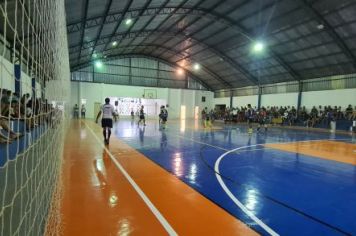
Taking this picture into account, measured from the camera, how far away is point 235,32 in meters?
25.1

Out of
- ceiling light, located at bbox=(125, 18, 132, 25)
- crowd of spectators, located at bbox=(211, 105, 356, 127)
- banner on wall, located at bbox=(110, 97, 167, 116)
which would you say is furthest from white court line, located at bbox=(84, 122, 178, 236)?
banner on wall, located at bbox=(110, 97, 167, 116)

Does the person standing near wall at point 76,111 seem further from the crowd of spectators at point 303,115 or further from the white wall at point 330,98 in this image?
the white wall at point 330,98

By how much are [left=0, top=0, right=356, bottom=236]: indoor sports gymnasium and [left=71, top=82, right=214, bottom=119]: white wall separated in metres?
0.18

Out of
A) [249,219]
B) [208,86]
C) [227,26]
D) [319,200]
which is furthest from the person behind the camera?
[208,86]

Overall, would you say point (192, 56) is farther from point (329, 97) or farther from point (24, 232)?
point (24, 232)

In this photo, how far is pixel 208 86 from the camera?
144ft

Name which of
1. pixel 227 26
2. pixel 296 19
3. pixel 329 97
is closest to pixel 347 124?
pixel 329 97

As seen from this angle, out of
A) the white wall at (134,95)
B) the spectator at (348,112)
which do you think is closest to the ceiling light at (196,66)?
the white wall at (134,95)

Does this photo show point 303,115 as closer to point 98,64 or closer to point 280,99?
point 280,99

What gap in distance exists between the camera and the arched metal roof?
1862 cm

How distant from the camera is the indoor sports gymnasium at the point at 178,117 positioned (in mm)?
3875

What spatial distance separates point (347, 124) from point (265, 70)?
1101 centimetres

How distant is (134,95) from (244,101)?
1570cm

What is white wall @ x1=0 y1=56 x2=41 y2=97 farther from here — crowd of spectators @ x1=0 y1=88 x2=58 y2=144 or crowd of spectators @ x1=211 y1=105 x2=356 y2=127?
crowd of spectators @ x1=211 y1=105 x2=356 y2=127
